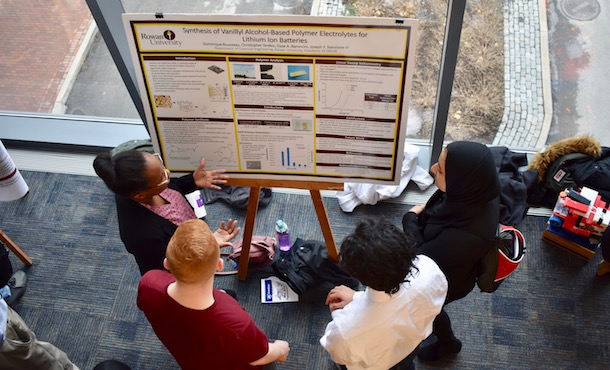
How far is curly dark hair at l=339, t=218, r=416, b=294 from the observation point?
1.88 m

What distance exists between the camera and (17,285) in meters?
3.32

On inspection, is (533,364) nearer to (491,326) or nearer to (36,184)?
(491,326)

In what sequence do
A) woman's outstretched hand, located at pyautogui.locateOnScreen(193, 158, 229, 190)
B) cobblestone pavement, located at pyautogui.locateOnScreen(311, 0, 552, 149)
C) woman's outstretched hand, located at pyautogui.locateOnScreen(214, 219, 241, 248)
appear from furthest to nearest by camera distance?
cobblestone pavement, located at pyautogui.locateOnScreen(311, 0, 552, 149)
woman's outstretched hand, located at pyautogui.locateOnScreen(193, 158, 229, 190)
woman's outstretched hand, located at pyautogui.locateOnScreen(214, 219, 241, 248)

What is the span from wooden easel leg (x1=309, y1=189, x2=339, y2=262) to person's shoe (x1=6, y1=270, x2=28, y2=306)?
6.07 feet

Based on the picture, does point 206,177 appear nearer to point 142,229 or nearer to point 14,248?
point 142,229

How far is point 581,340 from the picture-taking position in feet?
9.86

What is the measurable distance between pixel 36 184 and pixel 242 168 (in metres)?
1.93

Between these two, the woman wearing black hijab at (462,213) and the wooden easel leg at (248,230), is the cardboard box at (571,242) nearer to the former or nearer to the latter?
the woman wearing black hijab at (462,213)

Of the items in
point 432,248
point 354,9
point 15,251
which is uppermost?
point 354,9

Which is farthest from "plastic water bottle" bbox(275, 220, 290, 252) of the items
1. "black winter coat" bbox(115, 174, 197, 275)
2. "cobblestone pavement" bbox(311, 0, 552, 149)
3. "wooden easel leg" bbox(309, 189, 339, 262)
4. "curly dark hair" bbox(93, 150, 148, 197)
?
"cobblestone pavement" bbox(311, 0, 552, 149)

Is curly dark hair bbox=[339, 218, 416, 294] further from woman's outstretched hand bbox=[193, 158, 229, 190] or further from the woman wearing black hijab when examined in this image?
woman's outstretched hand bbox=[193, 158, 229, 190]

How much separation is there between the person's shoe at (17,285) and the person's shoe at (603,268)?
3397mm

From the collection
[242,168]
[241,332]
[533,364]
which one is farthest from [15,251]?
[533,364]

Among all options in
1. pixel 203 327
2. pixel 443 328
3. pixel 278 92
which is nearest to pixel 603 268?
pixel 443 328
